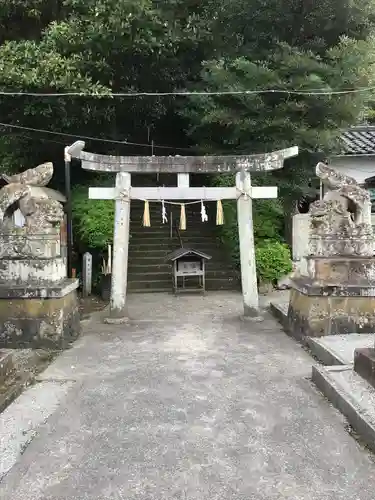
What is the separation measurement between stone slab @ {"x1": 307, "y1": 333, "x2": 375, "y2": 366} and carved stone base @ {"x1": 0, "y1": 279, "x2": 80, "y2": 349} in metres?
4.44

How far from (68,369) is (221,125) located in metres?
9.83

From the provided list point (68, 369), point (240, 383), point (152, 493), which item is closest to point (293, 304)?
point (240, 383)

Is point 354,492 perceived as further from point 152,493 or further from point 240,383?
point 240,383

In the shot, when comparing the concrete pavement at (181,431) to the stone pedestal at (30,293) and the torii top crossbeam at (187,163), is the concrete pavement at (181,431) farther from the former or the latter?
the torii top crossbeam at (187,163)

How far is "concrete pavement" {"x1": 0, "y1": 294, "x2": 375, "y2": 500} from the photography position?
3.48 meters

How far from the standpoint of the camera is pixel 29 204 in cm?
800

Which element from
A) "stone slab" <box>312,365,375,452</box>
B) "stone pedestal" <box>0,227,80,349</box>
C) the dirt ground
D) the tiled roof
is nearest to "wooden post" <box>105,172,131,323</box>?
the dirt ground

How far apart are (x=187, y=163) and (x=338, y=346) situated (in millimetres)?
5413

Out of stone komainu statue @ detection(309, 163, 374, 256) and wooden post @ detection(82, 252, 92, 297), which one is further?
wooden post @ detection(82, 252, 92, 297)

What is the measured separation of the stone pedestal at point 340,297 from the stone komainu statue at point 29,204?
4.87 meters

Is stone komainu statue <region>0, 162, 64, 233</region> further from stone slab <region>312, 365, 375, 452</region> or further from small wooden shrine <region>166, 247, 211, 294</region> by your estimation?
small wooden shrine <region>166, 247, 211, 294</region>

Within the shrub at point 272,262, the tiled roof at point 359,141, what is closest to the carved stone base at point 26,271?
the shrub at point 272,262

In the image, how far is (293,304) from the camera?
8.89m

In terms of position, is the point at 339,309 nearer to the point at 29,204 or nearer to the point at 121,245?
the point at 121,245
